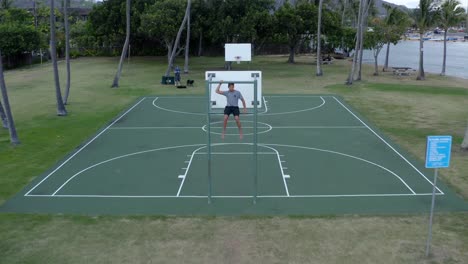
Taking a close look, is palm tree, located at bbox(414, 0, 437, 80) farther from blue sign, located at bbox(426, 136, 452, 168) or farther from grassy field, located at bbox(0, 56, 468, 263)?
blue sign, located at bbox(426, 136, 452, 168)

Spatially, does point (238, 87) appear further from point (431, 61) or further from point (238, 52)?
point (431, 61)

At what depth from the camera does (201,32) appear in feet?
158

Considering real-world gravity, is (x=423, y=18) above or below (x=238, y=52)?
above

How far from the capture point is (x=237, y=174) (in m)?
14.8

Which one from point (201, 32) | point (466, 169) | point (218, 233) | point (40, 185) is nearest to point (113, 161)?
point (40, 185)

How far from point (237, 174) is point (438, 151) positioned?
665 centimetres

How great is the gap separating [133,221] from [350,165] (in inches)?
293

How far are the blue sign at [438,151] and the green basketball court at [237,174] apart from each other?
288 cm

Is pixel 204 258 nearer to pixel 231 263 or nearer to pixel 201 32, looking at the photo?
pixel 231 263

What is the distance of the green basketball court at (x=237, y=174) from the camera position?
12.4 m

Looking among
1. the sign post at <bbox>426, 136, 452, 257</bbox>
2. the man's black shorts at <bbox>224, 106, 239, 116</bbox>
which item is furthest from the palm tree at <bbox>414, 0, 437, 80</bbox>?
the sign post at <bbox>426, 136, 452, 257</bbox>

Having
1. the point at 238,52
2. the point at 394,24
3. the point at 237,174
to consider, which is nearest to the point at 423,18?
the point at 394,24

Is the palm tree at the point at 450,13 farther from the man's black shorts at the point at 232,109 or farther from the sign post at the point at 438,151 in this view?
the sign post at the point at 438,151

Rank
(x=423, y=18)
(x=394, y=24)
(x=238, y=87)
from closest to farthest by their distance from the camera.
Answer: (x=238, y=87) < (x=423, y=18) < (x=394, y=24)
